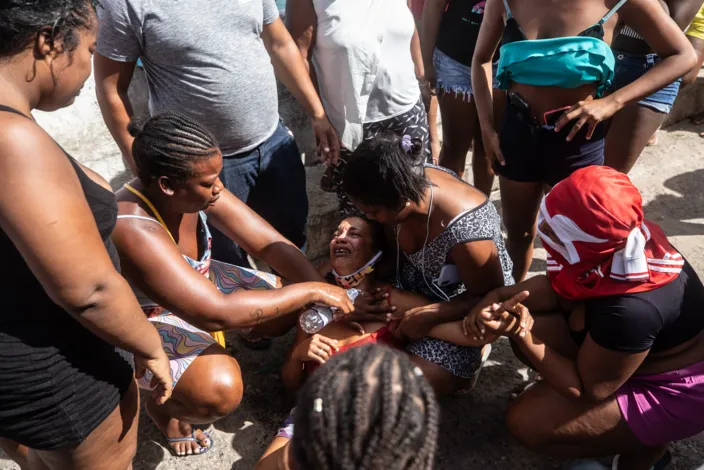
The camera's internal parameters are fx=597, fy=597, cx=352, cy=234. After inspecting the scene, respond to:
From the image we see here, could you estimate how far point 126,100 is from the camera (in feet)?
8.99

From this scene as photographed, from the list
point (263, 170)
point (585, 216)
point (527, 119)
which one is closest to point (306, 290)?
point (263, 170)

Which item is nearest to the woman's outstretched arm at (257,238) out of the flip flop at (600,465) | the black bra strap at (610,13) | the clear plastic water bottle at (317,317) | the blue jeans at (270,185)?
the clear plastic water bottle at (317,317)

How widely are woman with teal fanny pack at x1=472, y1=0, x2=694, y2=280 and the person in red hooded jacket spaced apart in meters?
0.59

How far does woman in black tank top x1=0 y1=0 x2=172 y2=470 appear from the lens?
1416 millimetres

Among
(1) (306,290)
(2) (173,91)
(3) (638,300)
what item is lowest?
(1) (306,290)

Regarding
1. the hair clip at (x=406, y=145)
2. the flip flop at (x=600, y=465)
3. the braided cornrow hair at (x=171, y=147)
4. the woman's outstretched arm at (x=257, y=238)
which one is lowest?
the flip flop at (x=600, y=465)

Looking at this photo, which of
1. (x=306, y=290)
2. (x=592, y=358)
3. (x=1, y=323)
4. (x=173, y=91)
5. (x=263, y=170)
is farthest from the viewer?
(x=263, y=170)

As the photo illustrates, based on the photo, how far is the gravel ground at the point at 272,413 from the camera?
2689 millimetres

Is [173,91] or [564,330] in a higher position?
[173,91]

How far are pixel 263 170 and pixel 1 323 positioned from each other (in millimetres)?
1557

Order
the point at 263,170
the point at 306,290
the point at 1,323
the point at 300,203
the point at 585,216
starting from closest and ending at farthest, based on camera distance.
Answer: the point at 1,323
the point at 585,216
the point at 306,290
the point at 263,170
the point at 300,203

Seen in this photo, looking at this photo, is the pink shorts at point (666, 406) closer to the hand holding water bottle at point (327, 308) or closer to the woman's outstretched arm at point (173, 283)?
the hand holding water bottle at point (327, 308)

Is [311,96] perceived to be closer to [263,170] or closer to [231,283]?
[263,170]

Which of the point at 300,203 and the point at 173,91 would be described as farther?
the point at 300,203
